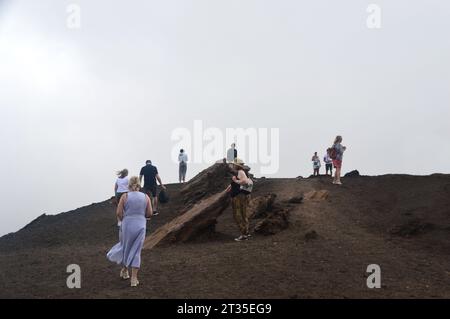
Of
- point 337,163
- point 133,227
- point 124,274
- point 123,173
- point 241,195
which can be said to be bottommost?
point 124,274

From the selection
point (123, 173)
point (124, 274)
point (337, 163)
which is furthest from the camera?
point (337, 163)

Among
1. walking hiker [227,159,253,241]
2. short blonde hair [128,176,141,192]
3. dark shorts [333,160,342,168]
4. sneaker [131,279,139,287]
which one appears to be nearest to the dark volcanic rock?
dark shorts [333,160,342,168]

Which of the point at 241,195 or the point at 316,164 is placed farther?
the point at 316,164

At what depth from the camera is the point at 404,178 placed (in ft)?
73.4

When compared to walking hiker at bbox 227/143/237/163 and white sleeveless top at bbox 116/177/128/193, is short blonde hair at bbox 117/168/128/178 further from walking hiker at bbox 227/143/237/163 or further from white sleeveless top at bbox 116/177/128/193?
walking hiker at bbox 227/143/237/163

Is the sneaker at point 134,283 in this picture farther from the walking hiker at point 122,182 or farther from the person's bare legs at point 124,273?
the walking hiker at point 122,182

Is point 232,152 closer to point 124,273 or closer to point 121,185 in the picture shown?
point 121,185

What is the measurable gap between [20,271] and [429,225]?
11663 mm

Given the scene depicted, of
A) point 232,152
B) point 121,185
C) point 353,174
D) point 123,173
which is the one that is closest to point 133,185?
point 123,173

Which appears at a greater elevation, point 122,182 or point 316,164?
point 316,164

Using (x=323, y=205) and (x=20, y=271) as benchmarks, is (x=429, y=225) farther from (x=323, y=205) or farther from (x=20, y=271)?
(x=20, y=271)
